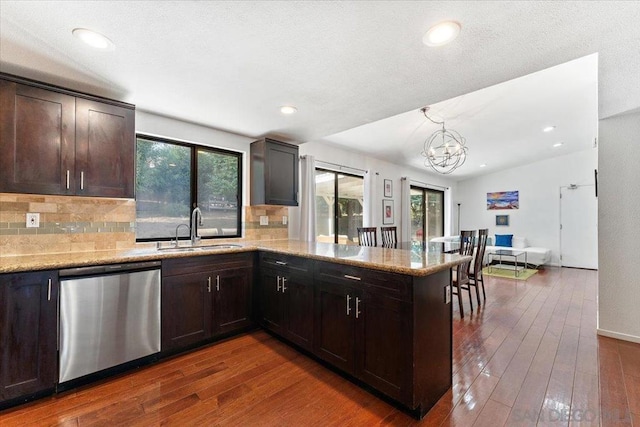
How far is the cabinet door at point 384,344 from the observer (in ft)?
5.55

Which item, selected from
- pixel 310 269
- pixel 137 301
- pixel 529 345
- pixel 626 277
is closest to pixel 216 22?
pixel 310 269

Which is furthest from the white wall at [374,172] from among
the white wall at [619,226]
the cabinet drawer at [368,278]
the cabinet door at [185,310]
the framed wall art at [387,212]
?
the white wall at [619,226]

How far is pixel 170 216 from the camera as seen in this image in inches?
123

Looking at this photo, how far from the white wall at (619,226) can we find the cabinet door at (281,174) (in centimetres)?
340

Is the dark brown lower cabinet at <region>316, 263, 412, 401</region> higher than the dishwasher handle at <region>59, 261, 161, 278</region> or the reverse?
the reverse

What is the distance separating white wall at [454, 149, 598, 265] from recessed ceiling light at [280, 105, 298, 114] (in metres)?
7.31

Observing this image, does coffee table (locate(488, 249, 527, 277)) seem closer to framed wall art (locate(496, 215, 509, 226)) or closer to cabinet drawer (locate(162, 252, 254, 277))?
framed wall art (locate(496, 215, 509, 226))

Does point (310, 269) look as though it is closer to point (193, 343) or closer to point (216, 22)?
point (193, 343)

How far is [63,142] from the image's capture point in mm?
2158

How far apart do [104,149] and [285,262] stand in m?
1.81

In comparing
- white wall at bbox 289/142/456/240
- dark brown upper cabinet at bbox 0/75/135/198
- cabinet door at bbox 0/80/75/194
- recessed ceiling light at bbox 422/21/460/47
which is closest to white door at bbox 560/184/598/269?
white wall at bbox 289/142/456/240

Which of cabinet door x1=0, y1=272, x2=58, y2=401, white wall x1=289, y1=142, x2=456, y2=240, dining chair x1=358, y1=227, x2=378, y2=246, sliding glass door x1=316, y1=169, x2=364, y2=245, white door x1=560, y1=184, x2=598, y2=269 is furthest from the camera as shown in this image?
white door x1=560, y1=184, x2=598, y2=269

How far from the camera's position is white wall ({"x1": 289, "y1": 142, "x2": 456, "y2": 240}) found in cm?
436

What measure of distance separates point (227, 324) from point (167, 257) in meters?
0.91
